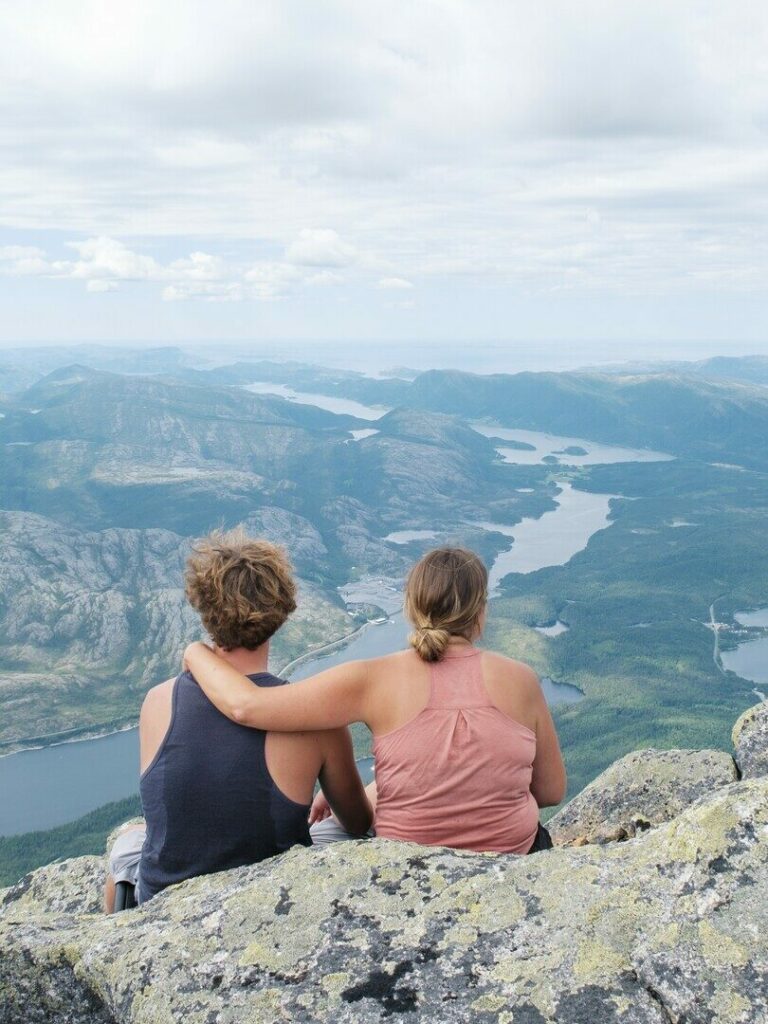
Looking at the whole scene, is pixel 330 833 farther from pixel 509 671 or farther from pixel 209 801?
pixel 509 671

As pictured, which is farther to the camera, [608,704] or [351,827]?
[608,704]

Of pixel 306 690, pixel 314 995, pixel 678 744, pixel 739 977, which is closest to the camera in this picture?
pixel 739 977

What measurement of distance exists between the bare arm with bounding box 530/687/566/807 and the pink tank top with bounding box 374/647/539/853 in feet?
0.80

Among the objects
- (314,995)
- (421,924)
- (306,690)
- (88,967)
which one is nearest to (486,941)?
(421,924)

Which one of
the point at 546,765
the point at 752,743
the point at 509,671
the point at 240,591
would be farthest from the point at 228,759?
the point at 752,743

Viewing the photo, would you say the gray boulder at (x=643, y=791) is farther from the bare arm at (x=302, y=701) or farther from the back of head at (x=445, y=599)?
the bare arm at (x=302, y=701)

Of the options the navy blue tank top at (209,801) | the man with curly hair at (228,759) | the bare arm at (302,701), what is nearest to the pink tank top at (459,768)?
the bare arm at (302,701)

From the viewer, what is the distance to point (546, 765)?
23.6 feet

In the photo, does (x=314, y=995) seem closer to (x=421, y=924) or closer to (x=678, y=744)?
(x=421, y=924)

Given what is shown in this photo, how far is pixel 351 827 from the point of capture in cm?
751

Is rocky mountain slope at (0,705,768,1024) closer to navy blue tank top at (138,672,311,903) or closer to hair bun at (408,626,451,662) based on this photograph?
navy blue tank top at (138,672,311,903)

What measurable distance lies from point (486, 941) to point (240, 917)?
5.46 ft

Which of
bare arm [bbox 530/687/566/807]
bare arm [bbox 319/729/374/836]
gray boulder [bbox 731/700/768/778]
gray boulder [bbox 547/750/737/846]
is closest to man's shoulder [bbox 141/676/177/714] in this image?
bare arm [bbox 319/729/374/836]

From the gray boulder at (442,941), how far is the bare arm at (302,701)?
0.95 m
